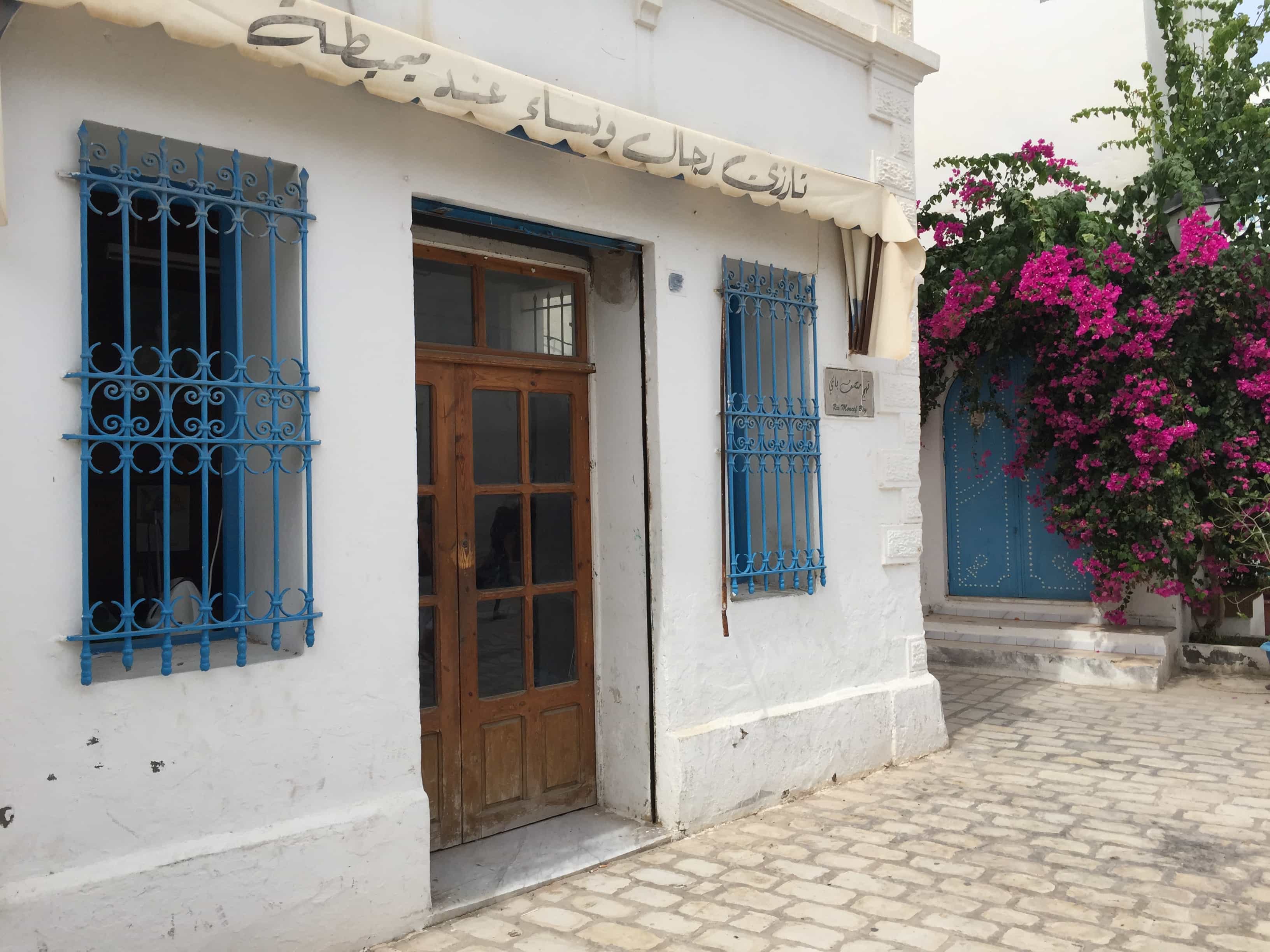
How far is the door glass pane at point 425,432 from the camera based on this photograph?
14.5 ft

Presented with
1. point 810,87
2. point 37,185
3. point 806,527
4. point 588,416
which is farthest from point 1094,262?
point 37,185

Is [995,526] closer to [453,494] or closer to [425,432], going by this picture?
[453,494]

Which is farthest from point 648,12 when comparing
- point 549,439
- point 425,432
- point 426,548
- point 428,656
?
point 428,656

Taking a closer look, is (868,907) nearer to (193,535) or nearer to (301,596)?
(301,596)

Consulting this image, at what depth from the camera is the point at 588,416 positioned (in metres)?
5.08

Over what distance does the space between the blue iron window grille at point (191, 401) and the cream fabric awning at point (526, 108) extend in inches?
15.8

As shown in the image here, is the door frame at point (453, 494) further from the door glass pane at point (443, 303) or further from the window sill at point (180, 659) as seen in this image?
the window sill at point (180, 659)

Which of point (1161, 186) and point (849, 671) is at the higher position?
point (1161, 186)

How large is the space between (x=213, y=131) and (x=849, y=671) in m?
4.18

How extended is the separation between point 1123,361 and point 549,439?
546 cm

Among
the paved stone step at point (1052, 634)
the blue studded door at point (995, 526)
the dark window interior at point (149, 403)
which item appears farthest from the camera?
the blue studded door at point (995, 526)

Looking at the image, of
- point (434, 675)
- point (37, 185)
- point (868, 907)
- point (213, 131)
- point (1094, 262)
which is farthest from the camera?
point (1094, 262)

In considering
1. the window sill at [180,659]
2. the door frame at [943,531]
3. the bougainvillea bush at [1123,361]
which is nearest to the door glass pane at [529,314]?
the window sill at [180,659]

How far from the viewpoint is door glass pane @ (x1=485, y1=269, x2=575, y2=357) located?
4.71 metres
